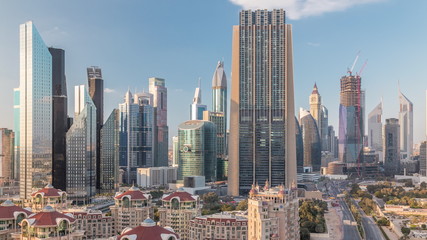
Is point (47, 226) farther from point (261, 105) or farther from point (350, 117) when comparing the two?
point (350, 117)

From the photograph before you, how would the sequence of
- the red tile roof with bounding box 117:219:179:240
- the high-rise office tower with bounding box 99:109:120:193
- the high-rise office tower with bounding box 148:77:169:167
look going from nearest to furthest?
the red tile roof with bounding box 117:219:179:240 < the high-rise office tower with bounding box 99:109:120:193 < the high-rise office tower with bounding box 148:77:169:167

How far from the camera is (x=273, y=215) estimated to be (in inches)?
1715

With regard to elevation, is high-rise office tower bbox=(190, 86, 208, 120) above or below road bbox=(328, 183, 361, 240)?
above

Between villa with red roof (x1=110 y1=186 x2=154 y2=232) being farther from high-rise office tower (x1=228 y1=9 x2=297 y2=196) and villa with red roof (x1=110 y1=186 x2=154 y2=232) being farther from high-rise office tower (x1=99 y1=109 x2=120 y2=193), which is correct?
high-rise office tower (x1=99 y1=109 x2=120 y2=193)

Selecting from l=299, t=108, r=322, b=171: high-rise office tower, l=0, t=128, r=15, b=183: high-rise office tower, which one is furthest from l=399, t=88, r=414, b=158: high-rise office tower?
l=0, t=128, r=15, b=183: high-rise office tower

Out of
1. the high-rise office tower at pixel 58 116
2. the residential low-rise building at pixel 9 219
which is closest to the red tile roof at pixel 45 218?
the residential low-rise building at pixel 9 219

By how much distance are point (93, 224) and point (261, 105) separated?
53596 mm

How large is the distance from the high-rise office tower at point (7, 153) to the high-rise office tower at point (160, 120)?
53222 millimetres

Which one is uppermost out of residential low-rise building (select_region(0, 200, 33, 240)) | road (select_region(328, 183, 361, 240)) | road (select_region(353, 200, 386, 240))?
residential low-rise building (select_region(0, 200, 33, 240))

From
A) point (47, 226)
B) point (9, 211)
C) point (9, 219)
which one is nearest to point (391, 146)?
point (9, 211)

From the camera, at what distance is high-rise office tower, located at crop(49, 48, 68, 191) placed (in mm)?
86812

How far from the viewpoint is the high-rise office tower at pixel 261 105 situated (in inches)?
3802

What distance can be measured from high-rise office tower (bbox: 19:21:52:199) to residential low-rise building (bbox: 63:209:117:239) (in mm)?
29700

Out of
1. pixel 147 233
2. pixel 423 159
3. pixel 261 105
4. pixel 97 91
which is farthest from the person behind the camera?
pixel 423 159
